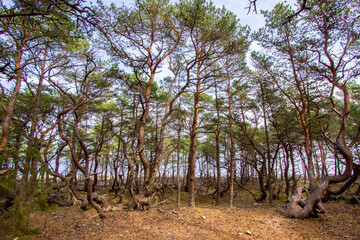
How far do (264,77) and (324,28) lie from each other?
3.43 meters

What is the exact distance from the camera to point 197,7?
18.7 ft

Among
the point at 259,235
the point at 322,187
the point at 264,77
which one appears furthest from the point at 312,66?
the point at 259,235

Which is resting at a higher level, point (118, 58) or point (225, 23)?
point (225, 23)

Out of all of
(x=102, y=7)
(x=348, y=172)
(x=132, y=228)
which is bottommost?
(x=132, y=228)

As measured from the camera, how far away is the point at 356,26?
6527mm

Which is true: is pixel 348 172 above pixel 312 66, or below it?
below

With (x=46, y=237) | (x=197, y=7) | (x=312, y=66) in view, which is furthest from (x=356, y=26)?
(x=46, y=237)

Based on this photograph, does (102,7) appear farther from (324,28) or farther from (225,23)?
(324,28)

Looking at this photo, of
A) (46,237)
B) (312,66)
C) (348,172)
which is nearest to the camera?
(46,237)

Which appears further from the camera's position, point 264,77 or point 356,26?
point 264,77

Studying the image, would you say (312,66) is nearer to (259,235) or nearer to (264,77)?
(264,77)

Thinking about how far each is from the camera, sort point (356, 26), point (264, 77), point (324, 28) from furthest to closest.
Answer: point (264, 77) → point (324, 28) → point (356, 26)

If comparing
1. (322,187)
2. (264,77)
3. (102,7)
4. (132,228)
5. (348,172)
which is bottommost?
(132,228)

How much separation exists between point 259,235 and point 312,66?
7.08 m
